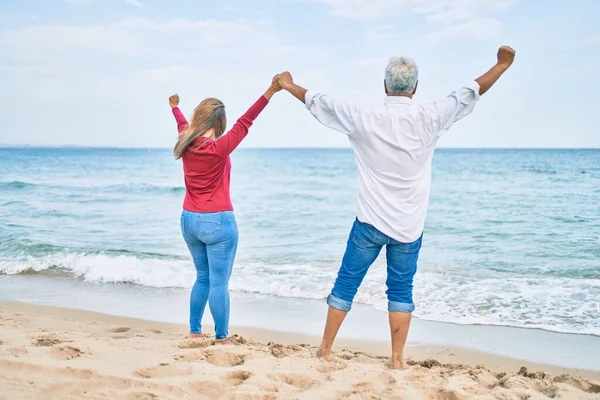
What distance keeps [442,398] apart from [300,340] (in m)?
2.35

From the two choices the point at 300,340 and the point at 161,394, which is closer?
the point at 161,394

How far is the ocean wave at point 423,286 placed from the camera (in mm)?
6410

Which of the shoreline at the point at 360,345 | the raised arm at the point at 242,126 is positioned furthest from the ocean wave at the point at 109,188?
the raised arm at the point at 242,126

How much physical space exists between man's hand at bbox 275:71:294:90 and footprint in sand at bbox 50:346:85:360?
7.03 ft

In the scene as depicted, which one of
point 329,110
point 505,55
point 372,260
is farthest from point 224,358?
point 505,55

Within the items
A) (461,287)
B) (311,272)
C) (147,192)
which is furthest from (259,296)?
(147,192)

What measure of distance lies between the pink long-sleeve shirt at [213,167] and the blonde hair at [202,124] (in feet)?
0.14

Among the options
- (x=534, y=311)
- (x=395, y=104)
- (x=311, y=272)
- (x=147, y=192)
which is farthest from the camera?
(x=147, y=192)

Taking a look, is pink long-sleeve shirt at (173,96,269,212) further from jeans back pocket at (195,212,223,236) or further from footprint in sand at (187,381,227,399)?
footprint in sand at (187,381,227,399)

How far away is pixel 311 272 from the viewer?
8.76 meters

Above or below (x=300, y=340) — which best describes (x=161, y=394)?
above

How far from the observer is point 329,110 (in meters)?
3.75

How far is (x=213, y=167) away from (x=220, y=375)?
141cm

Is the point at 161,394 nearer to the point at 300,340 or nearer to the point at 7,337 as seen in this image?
the point at 7,337
